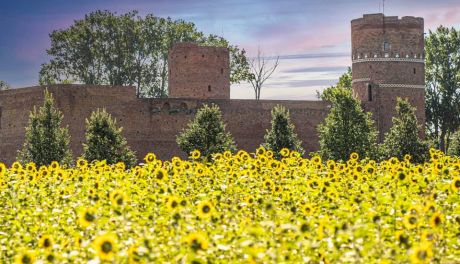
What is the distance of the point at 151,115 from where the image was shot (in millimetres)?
39125

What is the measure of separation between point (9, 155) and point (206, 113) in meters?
11.8

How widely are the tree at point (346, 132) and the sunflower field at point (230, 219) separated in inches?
824

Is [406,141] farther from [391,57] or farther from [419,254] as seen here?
[419,254]

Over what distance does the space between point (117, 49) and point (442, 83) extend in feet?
64.3

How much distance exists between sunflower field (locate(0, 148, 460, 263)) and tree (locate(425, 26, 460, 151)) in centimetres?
3952

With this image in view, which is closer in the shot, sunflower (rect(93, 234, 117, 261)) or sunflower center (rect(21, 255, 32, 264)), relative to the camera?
sunflower (rect(93, 234, 117, 261))

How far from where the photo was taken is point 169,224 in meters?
9.12

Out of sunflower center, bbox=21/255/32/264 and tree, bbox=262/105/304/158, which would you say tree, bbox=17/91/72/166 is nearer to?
tree, bbox=262/105/304/158

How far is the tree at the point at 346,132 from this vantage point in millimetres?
35500

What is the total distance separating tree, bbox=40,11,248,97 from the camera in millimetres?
53438

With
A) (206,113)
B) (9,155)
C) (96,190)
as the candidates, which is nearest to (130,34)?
(9,155)

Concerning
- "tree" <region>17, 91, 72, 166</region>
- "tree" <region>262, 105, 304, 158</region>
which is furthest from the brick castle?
"tree" <region>17, 91, 72, 166</region>

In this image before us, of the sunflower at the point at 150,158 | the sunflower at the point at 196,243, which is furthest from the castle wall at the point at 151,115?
the sunflower at the point at 196,243

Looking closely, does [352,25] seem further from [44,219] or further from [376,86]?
[44,219]
